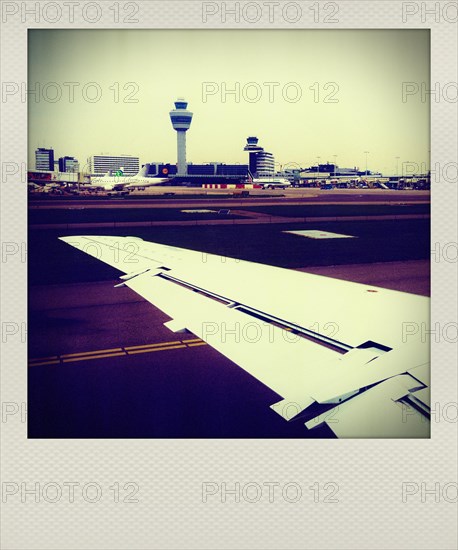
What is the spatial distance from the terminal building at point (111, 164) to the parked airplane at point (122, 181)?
4 centimetres

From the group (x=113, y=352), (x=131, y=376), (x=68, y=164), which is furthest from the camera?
(x=68, y=164)

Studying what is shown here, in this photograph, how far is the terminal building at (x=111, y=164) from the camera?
185 inches

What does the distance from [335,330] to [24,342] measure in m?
2.15

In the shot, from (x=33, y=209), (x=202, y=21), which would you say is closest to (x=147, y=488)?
(x=33, y=209)

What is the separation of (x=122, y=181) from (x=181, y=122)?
0.65 meters

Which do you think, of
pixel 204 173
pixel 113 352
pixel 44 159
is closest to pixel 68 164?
pixel 44 159

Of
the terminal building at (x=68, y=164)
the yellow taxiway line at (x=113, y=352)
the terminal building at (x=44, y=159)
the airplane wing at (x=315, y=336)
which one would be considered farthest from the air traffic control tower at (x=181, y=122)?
the yellow taxiway line at (x=113, y=352)

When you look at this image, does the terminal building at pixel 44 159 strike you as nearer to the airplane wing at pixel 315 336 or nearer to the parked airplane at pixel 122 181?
the parked airplane at pixel 122 181

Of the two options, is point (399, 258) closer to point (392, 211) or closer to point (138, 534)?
point (392, 211)

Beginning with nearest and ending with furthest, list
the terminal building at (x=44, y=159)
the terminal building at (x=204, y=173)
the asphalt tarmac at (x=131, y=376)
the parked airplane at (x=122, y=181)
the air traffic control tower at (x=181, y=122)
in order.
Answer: the asphalt tarmac at (x=131, y=376) → the terminal building at (x=44, y=159) → the air traffic control tower at (x=181, y=122) → the parked airplane at (x=122, y=181) → the terminal building at (x=204, y=173)

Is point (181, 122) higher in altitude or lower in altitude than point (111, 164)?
higher

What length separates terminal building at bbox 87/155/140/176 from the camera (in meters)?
4.70

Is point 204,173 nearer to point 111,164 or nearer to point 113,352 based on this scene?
point 111,164

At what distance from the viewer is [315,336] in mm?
4336
